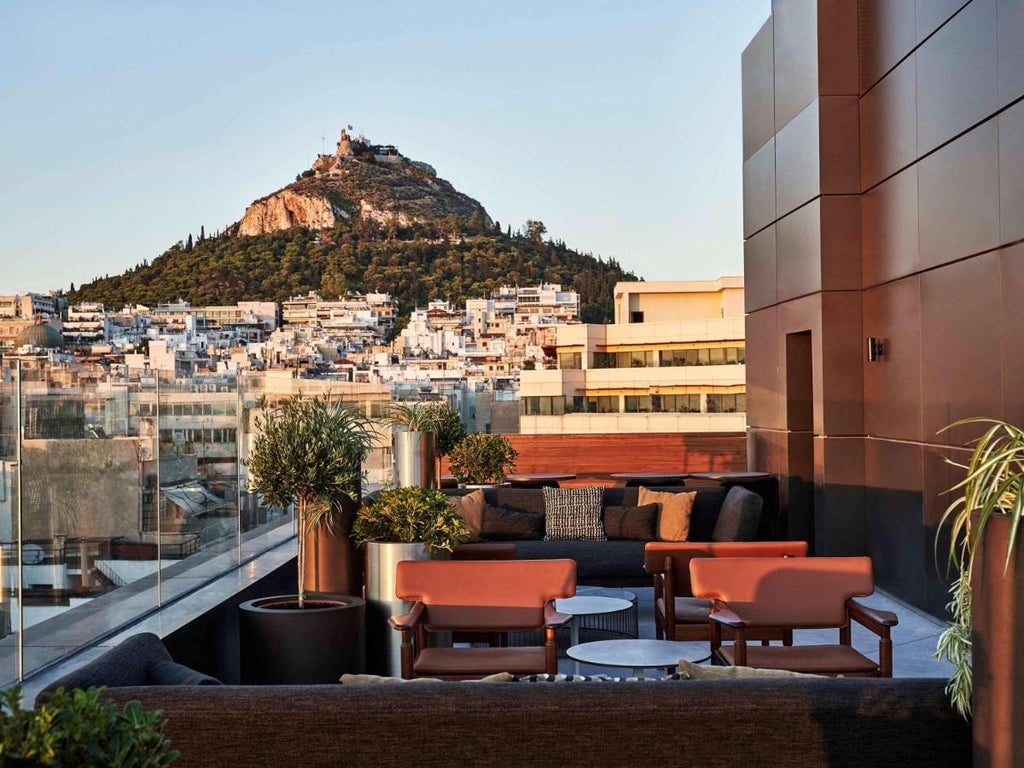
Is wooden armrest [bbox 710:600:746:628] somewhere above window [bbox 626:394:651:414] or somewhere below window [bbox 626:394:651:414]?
below

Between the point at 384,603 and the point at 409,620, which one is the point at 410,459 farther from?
the point at 409,620

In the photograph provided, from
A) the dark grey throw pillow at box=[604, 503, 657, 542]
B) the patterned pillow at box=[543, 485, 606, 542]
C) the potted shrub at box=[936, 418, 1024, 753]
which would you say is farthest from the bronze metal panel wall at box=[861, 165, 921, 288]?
the potted shrub at box=[936, 418, 1024, 753]

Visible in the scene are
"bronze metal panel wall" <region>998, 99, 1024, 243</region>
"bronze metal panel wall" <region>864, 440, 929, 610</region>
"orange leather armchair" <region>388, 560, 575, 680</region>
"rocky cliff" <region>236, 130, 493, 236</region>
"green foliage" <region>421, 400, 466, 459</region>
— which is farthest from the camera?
"rocky cliff" <region>236, 130, 493, 236</region>

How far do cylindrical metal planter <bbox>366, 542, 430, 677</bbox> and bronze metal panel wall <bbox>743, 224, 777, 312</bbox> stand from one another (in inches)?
243

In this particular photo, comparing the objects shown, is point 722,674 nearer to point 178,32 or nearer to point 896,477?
point 896,477

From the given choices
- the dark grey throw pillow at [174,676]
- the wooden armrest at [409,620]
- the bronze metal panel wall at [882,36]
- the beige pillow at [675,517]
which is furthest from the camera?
the beige pillow at [675,517]

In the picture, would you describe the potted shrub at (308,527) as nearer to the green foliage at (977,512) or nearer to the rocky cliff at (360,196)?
the green foliage at (977,512)

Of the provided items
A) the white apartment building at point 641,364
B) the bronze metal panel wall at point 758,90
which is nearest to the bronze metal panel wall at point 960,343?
the bronze metal panel wall at point 758,90

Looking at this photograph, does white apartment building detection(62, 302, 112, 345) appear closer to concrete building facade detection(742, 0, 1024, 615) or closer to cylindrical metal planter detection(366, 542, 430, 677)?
concrete building facade detection(742, 0, 1024, 615)

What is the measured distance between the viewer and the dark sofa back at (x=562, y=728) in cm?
274

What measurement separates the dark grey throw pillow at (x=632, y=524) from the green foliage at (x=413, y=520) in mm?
3507

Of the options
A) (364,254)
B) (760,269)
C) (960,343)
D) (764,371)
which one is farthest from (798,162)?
(364,254)

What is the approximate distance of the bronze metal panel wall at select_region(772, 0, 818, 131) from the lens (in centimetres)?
927

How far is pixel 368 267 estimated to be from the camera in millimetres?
85438
